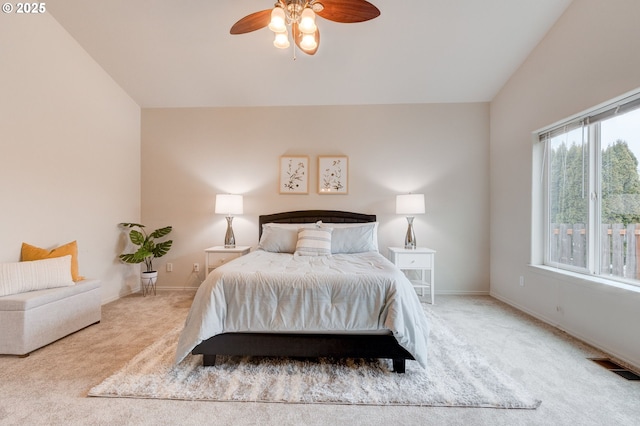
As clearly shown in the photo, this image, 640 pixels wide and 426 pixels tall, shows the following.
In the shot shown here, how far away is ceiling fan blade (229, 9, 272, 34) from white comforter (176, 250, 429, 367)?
1.99m

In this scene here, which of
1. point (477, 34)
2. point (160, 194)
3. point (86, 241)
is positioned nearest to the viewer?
point (477, 34)

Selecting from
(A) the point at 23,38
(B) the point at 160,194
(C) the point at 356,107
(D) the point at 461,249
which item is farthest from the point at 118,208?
(D) the point at 461,249

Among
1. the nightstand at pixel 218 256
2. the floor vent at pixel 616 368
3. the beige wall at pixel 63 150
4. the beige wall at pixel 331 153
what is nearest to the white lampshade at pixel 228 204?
the beige wall at pixel 331 153

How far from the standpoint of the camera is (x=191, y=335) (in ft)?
6.46

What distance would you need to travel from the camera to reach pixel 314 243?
337 cm

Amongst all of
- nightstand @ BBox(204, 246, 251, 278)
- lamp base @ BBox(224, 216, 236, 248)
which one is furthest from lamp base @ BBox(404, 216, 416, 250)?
lamp base @ BBox(224, 216, 236, 248)

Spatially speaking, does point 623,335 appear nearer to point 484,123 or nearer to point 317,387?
point 317,387

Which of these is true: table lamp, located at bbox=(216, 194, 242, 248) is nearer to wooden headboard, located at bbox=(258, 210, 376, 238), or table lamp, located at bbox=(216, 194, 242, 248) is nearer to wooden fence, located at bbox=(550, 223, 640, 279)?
wooden headboard, located at bbox=(258, 210, 376, 238)

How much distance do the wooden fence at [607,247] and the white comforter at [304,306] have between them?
6.06ft

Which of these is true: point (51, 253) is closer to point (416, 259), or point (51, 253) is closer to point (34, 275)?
point (34, 275)

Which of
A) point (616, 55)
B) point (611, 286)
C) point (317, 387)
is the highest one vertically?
point (616, 55)

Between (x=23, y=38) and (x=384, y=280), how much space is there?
13.1 ft

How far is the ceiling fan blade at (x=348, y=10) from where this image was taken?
207 cm

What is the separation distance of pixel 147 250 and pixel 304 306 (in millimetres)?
Result: 2921
